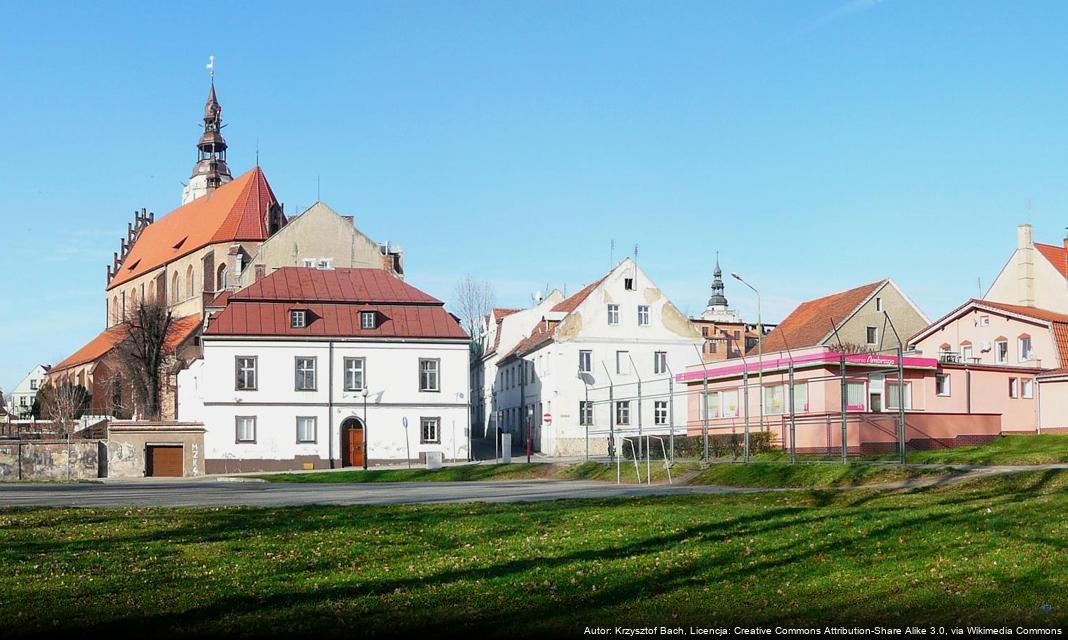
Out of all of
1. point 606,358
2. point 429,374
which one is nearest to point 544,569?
point 429,374

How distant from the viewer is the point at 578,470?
3753 cm

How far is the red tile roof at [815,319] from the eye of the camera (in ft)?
207

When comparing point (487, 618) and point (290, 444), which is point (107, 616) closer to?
point (487, 618)

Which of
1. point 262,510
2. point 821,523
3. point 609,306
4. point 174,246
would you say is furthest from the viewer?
point 174,246

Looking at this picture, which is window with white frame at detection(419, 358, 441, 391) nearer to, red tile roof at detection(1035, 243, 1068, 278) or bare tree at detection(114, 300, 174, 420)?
bare tree at detection(114, 300, 174, 420)

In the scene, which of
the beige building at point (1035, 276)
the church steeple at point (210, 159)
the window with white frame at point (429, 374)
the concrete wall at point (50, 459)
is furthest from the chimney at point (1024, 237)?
the church steeple at point (210, 159)

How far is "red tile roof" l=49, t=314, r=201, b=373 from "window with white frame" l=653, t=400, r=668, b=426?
123 feet

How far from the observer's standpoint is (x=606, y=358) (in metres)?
68.1

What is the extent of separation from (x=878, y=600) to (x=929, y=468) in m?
16.3

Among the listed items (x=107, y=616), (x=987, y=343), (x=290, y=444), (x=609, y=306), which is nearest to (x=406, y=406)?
(x=290, y=444)

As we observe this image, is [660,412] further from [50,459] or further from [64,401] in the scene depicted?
[64,401]

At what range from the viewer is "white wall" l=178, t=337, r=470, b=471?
57938mm

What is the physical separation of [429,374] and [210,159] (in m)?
70.7

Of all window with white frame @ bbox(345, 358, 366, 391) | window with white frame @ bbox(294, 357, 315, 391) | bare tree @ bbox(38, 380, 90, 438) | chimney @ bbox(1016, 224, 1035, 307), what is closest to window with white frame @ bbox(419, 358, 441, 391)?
window with white frame @ bbox(345, 358, 366, 391)
